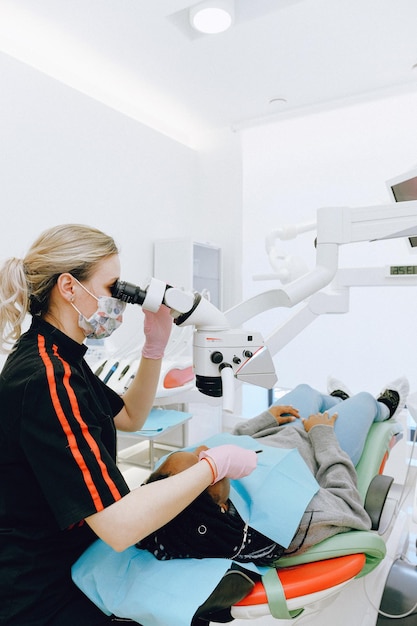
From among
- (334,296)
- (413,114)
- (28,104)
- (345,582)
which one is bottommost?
(345,582)

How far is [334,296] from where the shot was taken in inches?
57.5

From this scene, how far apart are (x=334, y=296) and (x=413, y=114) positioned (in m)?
2.30

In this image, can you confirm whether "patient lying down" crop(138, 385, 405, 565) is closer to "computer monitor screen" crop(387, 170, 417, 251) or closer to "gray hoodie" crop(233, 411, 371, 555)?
"gray hoodie" crop(233, 411, 371, 555)

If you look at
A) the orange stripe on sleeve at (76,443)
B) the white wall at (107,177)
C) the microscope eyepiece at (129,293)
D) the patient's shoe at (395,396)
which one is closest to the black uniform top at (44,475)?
the orange stripe on sleeve at (76,443)

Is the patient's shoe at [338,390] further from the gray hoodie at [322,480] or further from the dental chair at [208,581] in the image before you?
the dental chair at [208,581]

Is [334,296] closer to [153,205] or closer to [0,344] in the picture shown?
[0,344]

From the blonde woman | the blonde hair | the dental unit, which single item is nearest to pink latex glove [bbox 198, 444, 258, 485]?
the blonde woman

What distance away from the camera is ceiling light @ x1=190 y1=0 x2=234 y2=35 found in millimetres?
2146

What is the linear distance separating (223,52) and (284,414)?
2.09 m

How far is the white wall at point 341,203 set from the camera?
3.11m

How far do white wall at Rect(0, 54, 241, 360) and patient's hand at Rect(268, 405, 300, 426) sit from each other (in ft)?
5.12

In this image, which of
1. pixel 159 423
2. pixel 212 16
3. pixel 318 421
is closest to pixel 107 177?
pixel 212 16

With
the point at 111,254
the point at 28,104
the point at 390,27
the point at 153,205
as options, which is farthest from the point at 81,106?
the point at 111,254

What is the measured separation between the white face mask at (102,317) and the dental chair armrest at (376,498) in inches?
36.4
